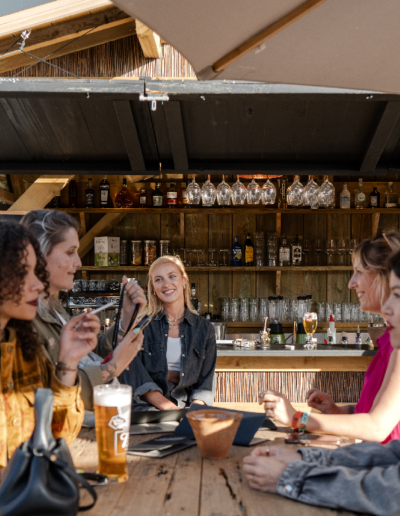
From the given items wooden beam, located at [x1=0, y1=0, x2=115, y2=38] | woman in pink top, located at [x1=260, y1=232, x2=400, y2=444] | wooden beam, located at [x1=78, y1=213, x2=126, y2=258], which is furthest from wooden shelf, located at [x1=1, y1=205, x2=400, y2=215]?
woman in pink top, located at [x1=260, y1=232, x2=400, y2=444]

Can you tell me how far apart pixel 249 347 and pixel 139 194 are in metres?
2.11

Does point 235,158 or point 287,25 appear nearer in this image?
point 287,25

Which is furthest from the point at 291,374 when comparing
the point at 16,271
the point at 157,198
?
the point at 16,271

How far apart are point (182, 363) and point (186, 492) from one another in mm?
1593

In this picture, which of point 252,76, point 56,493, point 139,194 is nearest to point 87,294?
point 139,194

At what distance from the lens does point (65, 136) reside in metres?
3.63

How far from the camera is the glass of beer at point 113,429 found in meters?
1.10

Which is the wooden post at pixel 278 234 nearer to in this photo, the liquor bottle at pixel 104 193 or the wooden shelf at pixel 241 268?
the wooden shelf at pixel 241 268

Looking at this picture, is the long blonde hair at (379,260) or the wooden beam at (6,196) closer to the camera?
the long blonde hair at (379,260)

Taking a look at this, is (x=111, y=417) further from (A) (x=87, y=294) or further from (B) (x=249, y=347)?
(A) (x=87, y=294)

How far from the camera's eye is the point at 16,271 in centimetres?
113

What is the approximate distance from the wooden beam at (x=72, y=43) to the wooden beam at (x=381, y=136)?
1.89m

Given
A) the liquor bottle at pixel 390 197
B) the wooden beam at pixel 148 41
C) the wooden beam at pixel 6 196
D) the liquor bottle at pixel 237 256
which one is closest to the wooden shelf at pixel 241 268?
the liquor bottle at pixel 237 256

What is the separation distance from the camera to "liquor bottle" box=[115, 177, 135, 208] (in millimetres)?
5102
